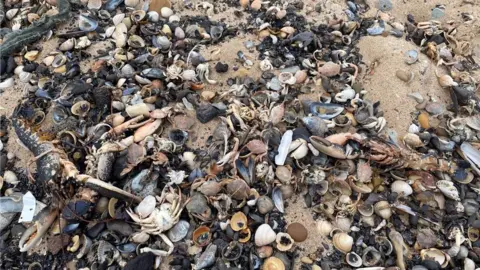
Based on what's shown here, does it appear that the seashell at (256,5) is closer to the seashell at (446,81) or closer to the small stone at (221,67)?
the small stone at (221,67)

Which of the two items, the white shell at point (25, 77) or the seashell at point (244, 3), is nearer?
the white shell at point (25, 77)

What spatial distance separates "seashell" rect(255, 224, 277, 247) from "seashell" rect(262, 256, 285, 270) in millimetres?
95

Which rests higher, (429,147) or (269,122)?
(269,122)

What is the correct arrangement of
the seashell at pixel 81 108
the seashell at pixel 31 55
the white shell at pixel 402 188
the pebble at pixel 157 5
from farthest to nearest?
1. the pebble at pixel 157 5
2. the seashell at pixel 31 55
3. the seashell at pixel 81 108
4. the white shell at pixel 402 188

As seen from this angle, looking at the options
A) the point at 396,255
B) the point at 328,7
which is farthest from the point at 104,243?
the point at 328,7

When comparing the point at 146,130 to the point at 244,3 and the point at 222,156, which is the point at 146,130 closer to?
the point at 222,156

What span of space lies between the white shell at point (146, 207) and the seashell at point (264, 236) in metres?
0.62

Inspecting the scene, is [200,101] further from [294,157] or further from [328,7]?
[328,7]

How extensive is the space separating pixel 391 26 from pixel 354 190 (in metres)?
1.71

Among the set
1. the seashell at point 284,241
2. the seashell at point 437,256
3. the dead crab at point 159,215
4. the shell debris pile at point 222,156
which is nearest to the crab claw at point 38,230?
the shell debris pile at point 222,156

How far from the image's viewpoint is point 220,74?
3.06m

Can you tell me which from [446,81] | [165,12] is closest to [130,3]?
[165,12]

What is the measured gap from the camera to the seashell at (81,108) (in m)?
2.80

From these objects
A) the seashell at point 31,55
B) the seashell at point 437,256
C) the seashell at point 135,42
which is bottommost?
the seashell at point 437,256
